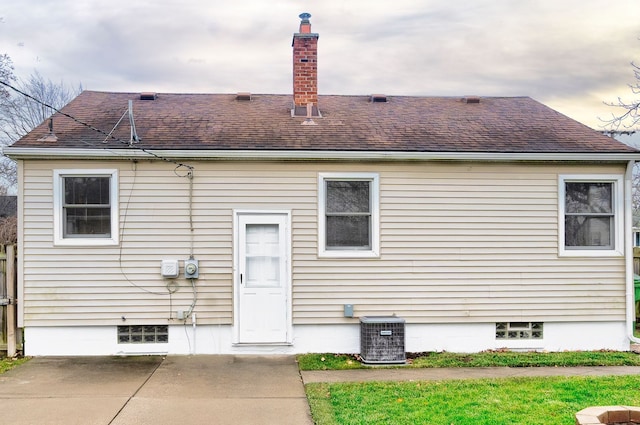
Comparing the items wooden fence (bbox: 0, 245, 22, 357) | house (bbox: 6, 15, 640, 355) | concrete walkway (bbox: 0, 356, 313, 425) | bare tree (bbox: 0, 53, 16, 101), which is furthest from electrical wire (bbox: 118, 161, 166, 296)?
bare tree (bbox: 0, 53, 16, 101)

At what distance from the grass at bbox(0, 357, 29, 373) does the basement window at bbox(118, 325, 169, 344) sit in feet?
4.49

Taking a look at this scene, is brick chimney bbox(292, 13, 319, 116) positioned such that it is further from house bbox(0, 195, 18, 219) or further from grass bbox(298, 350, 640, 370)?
house bbox(0, 195, 18, 219)

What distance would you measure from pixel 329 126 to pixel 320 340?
11.8ft

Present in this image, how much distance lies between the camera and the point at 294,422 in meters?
5.43

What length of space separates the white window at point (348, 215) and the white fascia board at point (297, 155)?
0.34 metres

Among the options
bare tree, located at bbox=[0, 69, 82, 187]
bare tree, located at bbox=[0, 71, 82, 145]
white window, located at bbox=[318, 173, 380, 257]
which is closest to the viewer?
white window, located at bbox=[318, 173, 380, 257]

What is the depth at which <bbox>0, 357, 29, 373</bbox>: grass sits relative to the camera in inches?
296

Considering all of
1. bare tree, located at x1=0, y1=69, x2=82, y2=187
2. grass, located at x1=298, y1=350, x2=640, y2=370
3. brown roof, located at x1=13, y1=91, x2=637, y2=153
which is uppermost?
bare tree, located at x1=0, y1=69, x2=82, y2=187

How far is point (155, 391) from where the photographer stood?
6.47 metres

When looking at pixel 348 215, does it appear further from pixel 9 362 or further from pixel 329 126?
pixel 9 362

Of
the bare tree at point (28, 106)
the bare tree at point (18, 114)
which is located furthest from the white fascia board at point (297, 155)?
the bare tree at point (28, 106)

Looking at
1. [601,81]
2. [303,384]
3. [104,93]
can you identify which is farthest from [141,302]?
[601,81]

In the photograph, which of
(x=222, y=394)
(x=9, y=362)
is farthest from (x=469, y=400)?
(x=9, y=362)

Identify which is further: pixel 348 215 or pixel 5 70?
pixel 5 70
